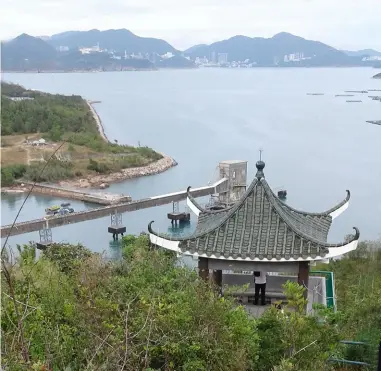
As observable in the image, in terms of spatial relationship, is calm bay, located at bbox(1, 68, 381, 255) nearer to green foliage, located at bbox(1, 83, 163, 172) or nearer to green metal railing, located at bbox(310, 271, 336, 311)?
green foliage, located at bbox(1, 83, 163, 172)

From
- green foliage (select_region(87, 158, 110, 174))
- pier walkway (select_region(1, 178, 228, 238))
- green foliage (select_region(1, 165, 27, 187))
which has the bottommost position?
green foliage (select_region(87, 158, 110, 174))

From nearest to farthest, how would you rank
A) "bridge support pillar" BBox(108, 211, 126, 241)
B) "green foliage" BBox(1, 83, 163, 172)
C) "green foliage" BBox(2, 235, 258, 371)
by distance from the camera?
"green foliage" BBox(2, 235, 258, 371), "bridge support pillar" BBox(108, 211, 126, 241), "green foliage" BBox(1, 83, 163, 172)

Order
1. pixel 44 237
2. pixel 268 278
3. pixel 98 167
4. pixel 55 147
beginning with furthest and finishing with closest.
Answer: pixel 98 167 < pixel 55 147 < pixel 44 237 < pixel 268 278

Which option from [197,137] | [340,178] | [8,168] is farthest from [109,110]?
[340,178]

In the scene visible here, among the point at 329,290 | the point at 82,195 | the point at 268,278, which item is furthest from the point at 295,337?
the point at 82,195

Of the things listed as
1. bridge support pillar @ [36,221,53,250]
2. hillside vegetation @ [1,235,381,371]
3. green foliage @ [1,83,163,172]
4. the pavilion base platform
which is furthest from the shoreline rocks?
hillside vegetation @ [1,235,381,371]

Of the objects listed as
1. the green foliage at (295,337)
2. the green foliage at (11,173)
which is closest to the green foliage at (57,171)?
the green foliage at (11,173)

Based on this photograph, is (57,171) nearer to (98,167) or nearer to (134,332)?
(98,167)

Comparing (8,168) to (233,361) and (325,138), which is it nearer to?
(325,138)
